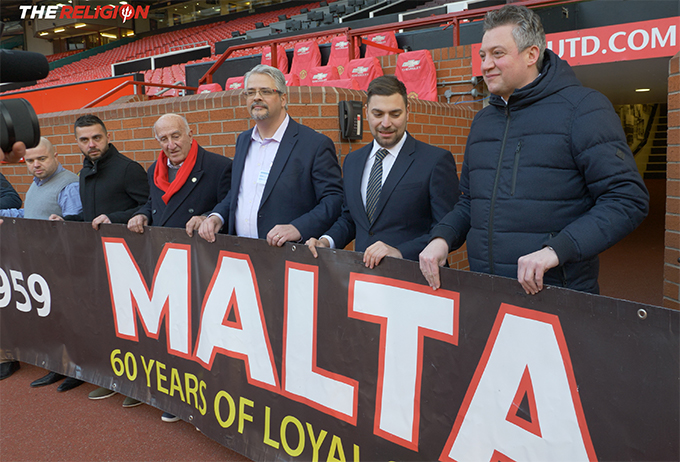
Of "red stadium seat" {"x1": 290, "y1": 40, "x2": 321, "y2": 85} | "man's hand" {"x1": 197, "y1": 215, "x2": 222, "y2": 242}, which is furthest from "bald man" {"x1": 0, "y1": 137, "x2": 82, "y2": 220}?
"red stadium seat" {"x1": 290, "y1": 40, "x2": 321, "y2": 85}

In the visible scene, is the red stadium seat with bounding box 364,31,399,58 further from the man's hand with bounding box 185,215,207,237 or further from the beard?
the man's hand with bounding box 185,215,207,237

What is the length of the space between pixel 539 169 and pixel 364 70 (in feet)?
20.9

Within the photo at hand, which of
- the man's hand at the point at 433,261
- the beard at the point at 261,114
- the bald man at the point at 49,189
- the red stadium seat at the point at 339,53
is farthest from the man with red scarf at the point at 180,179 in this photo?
the red stadium seat at the point at 339,53

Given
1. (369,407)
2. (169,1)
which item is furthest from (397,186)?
(169,1)

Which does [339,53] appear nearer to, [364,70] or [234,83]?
[364,70]

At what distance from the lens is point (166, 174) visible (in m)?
3.29

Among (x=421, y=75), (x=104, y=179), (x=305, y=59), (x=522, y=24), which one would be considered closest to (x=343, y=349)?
(x=522, y=24)

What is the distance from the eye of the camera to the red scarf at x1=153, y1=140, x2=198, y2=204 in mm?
3162

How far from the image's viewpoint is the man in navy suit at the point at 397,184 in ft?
7.60

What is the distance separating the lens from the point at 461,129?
19.1 ft

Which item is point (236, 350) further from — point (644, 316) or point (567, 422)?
point (644, 316)

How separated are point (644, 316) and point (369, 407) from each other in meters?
1.09

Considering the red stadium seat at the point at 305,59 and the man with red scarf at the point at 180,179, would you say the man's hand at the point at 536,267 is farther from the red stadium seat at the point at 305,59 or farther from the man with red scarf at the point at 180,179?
the red stadium seat at the point at 305,59

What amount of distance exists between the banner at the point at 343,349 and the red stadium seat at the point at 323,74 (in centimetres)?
583
